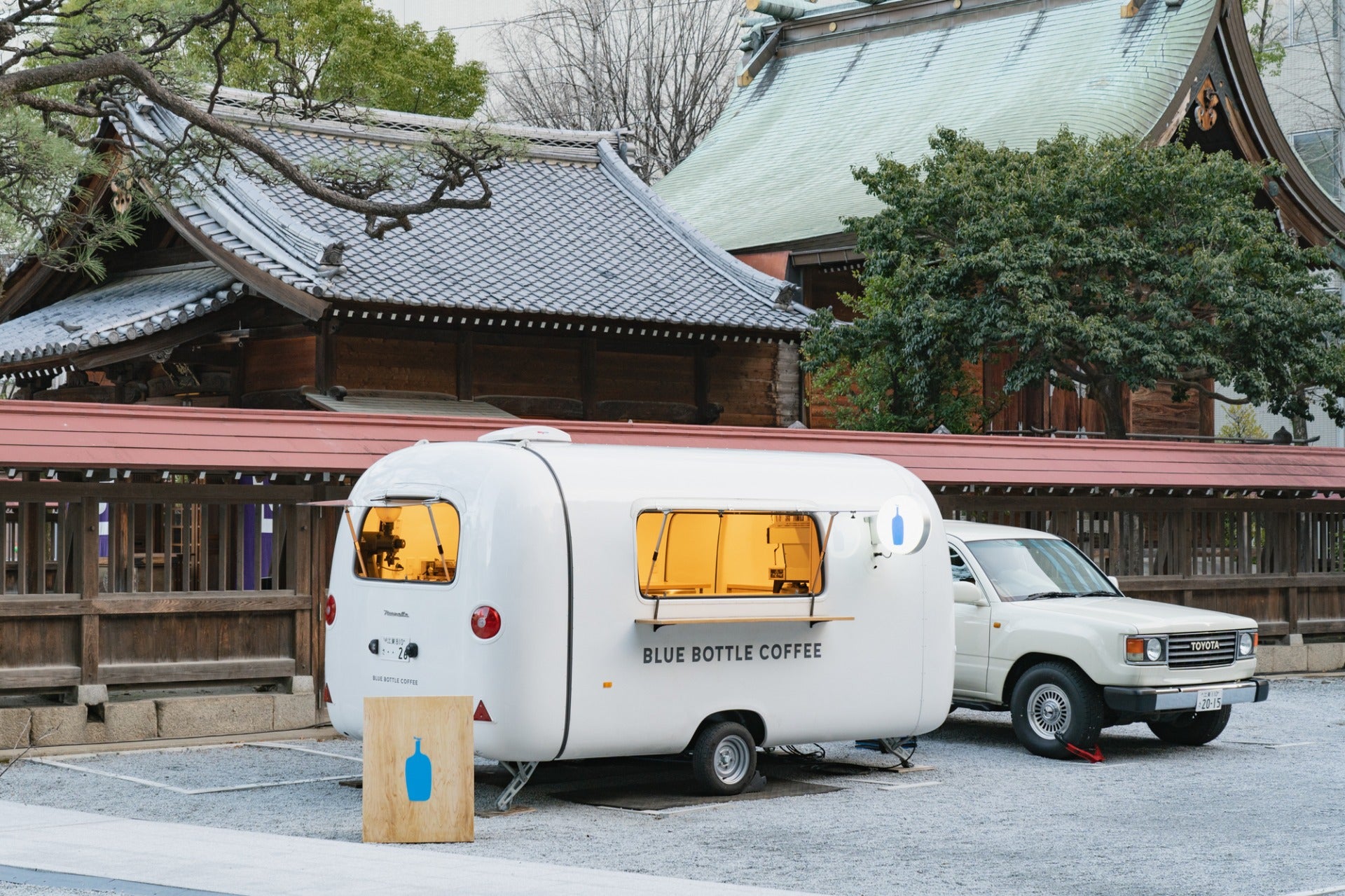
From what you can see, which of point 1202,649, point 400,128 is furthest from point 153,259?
point 1202,649

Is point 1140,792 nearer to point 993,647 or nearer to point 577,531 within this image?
point 993,647

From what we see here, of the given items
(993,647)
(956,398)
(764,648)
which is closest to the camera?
(764,648)

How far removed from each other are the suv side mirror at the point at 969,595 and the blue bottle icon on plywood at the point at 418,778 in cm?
575

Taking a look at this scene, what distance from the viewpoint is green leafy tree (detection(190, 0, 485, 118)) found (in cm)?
3281

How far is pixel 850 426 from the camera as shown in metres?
23.5

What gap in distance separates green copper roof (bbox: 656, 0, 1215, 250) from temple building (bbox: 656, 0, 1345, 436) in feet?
0.13

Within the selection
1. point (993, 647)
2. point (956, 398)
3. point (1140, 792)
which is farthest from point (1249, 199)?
point (1140, 792)

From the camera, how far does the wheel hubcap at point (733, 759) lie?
10734mm

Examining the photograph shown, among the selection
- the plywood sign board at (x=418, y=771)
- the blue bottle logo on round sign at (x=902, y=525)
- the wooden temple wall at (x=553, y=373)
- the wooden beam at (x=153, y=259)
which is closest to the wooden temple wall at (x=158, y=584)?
the plywood sign board at (x=418, y=771)

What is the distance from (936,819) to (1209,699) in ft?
12.2

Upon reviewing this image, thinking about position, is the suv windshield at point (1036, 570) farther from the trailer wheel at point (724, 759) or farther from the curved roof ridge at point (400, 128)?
the curved roof ridge at point (400, 128)

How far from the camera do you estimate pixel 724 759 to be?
10766mm

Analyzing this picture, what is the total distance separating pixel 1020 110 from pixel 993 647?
16.4 m

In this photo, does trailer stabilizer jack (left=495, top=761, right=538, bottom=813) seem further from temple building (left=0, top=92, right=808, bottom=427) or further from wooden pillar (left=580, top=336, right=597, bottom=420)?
wooden pillar (left=580, top=336, right=597, bottom=420)
